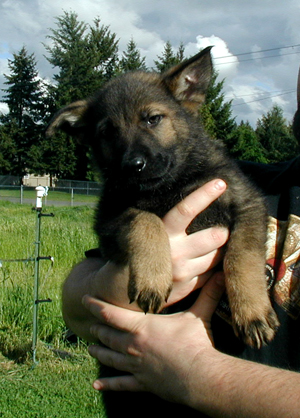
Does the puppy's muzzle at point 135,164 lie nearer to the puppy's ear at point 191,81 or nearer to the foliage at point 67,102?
the puppy's ear at point 191,81

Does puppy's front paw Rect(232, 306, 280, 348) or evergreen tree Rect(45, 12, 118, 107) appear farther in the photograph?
evergreen tree Rect(45, 12, 118, 107)

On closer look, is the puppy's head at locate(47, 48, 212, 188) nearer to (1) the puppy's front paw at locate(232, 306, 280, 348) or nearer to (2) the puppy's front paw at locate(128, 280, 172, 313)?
(2) the puppy's front paw at locate(128, 280, 172, 313)

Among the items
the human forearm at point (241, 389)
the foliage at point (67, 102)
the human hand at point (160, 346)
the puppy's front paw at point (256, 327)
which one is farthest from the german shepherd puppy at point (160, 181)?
the foliage at point (67, 102)

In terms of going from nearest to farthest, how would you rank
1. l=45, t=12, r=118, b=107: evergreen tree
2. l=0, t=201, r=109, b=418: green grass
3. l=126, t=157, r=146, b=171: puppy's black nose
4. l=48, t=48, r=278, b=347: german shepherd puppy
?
l=48, t=48, r=278, b=347: german shepherd puppy, l=126, t=157, r=146, b=171: puppy's black nose, l=0, t=201, r=109, b=418: green grass, l=45, t=12, r=118, b=107: evergreen tree

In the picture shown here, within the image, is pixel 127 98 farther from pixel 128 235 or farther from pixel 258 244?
pixel 258 244

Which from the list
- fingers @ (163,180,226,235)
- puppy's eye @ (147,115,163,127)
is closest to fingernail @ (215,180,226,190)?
fingers @ (163,180,226,235)
